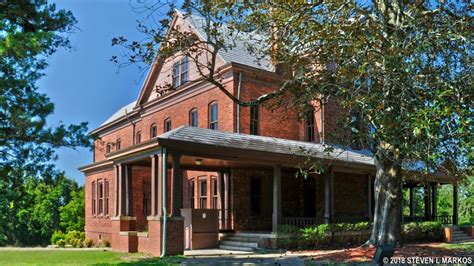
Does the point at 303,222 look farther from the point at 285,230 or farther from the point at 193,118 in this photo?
the point at 193,118

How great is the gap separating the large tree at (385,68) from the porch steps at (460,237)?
13434 mm

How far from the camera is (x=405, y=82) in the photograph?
31.2ft

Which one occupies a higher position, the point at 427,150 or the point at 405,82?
the point at 405,82

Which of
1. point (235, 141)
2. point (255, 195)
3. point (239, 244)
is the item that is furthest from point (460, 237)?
point (235, 141)

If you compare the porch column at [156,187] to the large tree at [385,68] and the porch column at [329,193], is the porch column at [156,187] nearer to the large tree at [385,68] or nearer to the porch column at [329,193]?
the large tree at [385,68]

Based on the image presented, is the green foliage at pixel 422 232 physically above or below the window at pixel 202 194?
below

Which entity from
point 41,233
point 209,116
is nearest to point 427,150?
point 209,116

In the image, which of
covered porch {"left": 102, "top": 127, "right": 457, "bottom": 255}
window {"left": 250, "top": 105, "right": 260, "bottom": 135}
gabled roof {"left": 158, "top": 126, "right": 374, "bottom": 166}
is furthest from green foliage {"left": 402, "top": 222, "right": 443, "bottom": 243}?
window {"left": 250, "top": 105, "right": 260, "bottom": 135}

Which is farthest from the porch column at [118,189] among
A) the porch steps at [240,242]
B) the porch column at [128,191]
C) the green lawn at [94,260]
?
the porch steps at [240,242]

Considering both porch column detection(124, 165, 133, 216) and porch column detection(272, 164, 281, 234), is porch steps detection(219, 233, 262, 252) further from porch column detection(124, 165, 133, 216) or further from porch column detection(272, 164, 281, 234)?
porch column detection(124, 165, 133, 216)

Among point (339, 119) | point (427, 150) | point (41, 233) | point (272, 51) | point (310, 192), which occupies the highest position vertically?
point (272, 51)

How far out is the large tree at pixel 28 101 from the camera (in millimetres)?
11367

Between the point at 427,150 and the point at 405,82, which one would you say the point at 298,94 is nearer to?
the point at 405,82

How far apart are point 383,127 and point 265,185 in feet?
47.8
